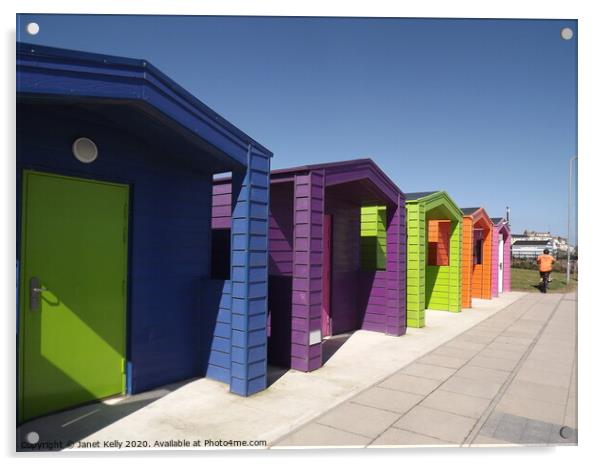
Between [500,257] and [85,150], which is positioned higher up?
[85,150]

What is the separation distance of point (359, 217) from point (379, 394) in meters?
4.31

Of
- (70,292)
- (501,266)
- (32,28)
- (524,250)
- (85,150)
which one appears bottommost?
(501,266)

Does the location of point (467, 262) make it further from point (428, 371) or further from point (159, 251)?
point (159, 251)

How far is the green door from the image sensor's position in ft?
12.2

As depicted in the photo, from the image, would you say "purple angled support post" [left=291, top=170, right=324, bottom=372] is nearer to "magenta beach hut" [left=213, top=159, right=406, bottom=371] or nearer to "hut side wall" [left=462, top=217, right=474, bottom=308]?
"magenta beach hut" [left=213, top=159, right=406, bottom=371]

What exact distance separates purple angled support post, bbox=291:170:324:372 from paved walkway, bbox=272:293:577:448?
95cm

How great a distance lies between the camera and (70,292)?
3.99 metres

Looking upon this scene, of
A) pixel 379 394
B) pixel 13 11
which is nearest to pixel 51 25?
pixel 13 11

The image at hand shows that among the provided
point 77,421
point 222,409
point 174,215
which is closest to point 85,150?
point 174,215

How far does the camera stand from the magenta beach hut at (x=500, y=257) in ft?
47.1

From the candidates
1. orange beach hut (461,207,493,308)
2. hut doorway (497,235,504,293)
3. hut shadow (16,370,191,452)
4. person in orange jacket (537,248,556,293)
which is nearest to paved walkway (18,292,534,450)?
hut shadow (16,370,191,452)

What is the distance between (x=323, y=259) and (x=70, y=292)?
12.3 ft

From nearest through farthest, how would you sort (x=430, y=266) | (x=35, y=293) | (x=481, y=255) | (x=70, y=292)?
1. (x=35, y=293)
2. (x=70, y=292)
3. (x=430, y=266)
4. (x=481, y=255)
